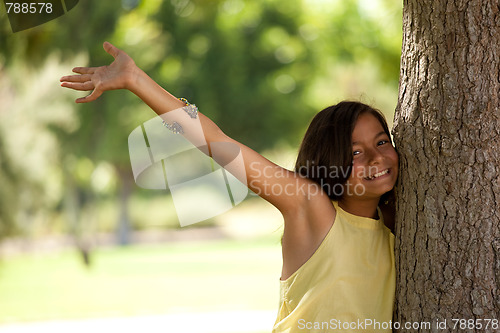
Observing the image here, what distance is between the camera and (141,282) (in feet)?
45.0

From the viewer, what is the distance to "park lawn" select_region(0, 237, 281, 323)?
391 inches

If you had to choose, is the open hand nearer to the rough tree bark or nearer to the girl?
the girl

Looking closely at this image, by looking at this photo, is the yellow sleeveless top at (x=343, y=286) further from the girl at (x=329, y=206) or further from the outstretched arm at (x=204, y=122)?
the outstretched arm at (x=204, y=122)

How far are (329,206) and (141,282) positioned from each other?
12.2m

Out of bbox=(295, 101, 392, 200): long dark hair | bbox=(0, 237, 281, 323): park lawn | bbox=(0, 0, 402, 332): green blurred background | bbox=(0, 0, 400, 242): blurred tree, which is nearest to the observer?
bbox=(295, 101, 392, 200): long dark hair

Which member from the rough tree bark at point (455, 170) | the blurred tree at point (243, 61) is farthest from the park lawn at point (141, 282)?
the rough tree bark at point (455, 170)

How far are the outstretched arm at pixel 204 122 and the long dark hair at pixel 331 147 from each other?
0.23 ft

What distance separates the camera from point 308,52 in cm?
1773

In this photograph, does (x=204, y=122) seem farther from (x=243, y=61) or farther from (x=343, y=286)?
(x=243, y=61)

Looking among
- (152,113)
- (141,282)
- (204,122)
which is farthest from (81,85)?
(152,113)

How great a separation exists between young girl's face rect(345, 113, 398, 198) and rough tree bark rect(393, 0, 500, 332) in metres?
0.10

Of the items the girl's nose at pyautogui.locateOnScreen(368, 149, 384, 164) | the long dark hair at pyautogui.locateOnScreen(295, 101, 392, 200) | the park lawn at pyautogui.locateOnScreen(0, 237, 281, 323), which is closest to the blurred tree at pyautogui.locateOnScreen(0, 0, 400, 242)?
the park lawn at pyautogui.locateOnScreen(0, 237, 281, 323)

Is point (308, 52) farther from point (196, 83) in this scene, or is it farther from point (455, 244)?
point (455, 244)

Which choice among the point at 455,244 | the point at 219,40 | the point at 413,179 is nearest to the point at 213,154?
the point at 413,179
